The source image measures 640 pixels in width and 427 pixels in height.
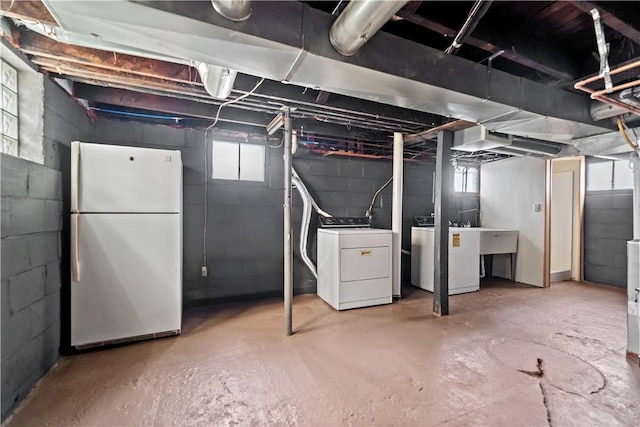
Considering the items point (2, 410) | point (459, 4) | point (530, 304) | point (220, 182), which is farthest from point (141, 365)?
point (530, 304)

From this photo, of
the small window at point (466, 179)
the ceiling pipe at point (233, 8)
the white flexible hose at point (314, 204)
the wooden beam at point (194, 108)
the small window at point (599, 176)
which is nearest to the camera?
the ceiling pipe at point (233, 8)

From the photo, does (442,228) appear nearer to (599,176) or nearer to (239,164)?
(239,164)

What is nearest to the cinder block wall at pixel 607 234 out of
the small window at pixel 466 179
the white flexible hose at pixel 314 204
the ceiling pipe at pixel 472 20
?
the small window at pixel 466 179

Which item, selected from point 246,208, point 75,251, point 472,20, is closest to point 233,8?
point 472,20

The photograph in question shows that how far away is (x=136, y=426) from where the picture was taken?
1474mm

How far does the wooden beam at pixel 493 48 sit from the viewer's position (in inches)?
59.2

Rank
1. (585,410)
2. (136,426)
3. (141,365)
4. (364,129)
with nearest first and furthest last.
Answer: (136,426) < (585,410) < (141,365) < (364,129)

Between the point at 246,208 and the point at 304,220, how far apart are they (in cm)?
74

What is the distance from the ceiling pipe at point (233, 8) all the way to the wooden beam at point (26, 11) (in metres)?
0.83

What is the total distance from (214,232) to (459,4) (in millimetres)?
3013

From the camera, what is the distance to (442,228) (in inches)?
122

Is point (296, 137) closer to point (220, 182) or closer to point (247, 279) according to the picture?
point (220, 182)

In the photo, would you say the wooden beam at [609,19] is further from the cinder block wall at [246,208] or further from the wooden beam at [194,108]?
the cinder block wall at [246,208]

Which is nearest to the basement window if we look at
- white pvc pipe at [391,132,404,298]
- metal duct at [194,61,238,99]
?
white pvc pipe at [391,132,404,298]
